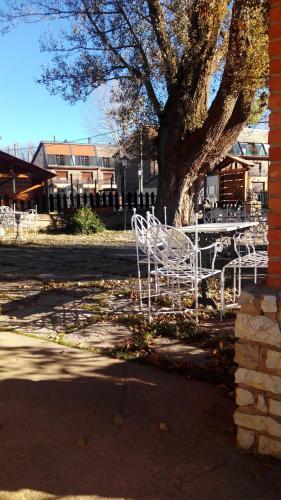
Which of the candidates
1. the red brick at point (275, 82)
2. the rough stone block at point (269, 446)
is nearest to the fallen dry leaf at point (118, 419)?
the rough stone block at point (269, 446)

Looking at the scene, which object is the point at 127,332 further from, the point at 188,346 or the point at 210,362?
the point at 210,362

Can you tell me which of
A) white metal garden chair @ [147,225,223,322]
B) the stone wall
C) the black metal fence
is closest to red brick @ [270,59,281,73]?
the stone wall

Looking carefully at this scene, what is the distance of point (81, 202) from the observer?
746 inches

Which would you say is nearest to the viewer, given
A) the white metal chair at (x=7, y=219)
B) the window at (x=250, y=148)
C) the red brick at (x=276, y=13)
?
the red brick at (x=276, y=13)

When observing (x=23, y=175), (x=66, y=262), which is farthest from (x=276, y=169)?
(x=23, y=175)

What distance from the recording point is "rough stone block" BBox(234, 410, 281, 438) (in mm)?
2230

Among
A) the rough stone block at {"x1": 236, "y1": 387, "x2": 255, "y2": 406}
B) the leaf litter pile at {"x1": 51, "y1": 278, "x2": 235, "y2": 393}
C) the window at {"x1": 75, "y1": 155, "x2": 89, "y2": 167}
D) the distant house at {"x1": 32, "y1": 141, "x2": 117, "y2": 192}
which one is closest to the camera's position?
the rough stone block at {"x1": 236, "y1": 387, "x2": 255, "y2": 406}

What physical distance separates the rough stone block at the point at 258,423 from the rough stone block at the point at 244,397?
0.17 feet

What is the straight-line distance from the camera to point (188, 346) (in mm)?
3787

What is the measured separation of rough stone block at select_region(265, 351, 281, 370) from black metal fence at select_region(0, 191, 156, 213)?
15284 mm

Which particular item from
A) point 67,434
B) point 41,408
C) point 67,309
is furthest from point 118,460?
point 67,309

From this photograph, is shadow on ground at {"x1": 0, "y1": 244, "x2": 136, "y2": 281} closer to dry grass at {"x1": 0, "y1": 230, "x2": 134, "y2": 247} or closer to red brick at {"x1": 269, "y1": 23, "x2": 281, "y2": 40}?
dry grass at {"x1": 0, "y1": 230, "x2": 134, "y2": 247}

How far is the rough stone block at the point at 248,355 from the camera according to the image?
7.49 feet

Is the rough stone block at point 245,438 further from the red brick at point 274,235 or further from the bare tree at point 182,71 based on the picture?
the bare tree at point 182,71
